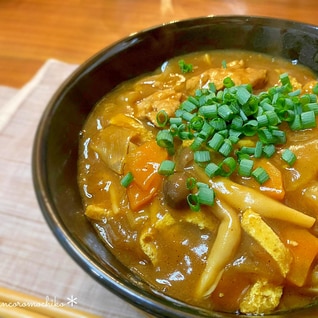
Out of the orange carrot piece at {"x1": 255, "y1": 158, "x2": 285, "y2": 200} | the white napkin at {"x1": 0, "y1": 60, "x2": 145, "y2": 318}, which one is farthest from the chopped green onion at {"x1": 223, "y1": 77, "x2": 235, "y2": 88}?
the white napkin at {"x1": 0, "y1": 60, "x2": 145, "y2": 318}

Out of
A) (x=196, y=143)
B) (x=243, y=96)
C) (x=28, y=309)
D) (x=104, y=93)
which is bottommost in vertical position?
(x=28, y=309)

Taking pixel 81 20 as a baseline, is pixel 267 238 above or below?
above

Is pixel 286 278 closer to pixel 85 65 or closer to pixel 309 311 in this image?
pixel 309 311

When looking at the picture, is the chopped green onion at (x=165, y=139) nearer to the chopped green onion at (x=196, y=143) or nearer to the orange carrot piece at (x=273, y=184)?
the chopped green onion at (x=196, y=143)

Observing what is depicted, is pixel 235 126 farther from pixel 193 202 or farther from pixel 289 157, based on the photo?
pixel 193 202

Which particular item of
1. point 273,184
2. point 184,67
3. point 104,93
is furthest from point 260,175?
point 104,93

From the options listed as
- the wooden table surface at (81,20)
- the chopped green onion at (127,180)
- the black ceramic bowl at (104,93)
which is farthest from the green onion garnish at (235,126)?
the wooden table surface at (81,20)

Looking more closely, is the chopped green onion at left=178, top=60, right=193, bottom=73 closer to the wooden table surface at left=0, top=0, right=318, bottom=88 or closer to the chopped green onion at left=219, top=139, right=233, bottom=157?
the chopped green onion at left=219, top=139, right=233, bottom=157
